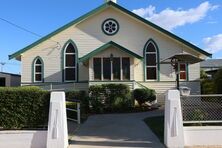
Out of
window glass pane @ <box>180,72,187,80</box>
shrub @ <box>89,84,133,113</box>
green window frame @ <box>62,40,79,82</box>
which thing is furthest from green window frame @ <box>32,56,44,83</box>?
window glass pane @ <box>180,72,187,80</box>

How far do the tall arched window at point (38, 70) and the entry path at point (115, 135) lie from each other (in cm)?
1094

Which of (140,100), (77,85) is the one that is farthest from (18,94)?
(77,85)

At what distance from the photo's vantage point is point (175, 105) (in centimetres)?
1129

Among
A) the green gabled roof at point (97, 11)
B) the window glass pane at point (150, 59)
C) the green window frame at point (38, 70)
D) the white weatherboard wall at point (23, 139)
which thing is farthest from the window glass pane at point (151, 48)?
the white weatherboard wall at point (23, 139)

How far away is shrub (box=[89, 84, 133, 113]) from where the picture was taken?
70.6ft

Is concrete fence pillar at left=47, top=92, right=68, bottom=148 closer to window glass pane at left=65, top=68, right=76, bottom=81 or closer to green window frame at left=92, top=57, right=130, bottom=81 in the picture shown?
green window frame at left=92, top=57, right=130, bottom=81

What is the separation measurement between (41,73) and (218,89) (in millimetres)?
12442

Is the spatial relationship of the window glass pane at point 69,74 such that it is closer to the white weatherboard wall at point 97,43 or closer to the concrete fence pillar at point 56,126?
the white weatherboard wall at point 97,43

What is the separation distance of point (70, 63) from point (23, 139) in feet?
51.9

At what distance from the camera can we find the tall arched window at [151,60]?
87.7 ft

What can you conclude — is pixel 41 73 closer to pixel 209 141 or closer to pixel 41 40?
pixel 41 40

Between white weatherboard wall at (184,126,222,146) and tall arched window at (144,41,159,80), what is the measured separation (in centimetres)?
1518

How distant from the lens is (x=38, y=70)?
2705 cm

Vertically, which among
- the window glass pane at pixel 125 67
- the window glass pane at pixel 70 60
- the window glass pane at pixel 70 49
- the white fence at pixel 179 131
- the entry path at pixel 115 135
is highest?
the window glass pane at pixel 70 49
